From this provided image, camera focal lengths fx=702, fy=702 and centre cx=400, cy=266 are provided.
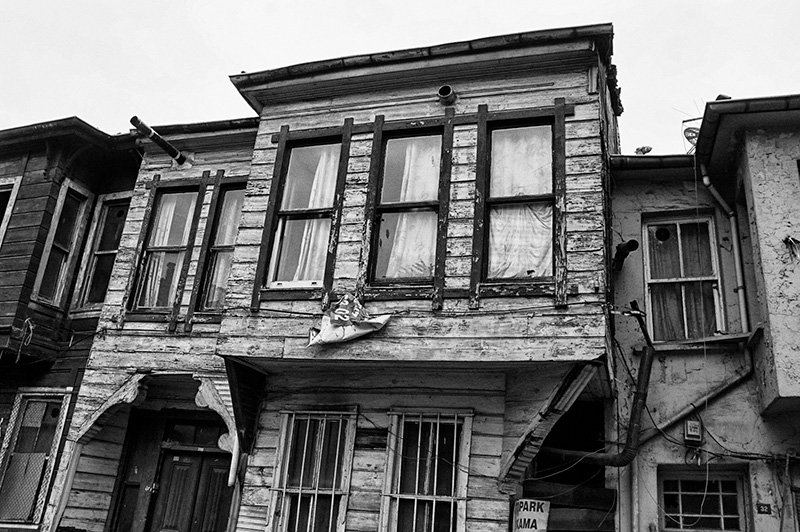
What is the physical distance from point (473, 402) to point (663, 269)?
10.7 feet

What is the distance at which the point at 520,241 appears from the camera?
7609 millimetres

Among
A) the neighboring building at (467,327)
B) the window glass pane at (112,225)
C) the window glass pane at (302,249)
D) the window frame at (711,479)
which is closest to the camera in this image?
the neighboring building at (467,327)

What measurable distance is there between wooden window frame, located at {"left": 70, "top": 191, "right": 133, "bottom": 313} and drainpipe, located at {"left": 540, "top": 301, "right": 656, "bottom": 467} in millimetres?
7447

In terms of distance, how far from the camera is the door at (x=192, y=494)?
9.60m

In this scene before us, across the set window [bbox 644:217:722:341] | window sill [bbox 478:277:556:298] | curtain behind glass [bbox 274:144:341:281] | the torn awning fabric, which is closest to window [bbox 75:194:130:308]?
curtain behind glass [bbox 274:144:341:281]

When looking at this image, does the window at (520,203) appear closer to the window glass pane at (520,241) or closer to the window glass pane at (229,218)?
the window glass pane at (520,241)

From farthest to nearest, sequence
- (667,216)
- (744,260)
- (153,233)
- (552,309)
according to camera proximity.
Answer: (153,233)
(667,216)
(744,260)
(552,309)

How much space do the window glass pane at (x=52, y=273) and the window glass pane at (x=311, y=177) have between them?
4763 mm

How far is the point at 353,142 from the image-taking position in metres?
8.66

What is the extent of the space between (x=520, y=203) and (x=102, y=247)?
7354 mm

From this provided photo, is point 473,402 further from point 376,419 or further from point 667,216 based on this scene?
point 667,216

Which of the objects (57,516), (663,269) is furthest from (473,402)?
(57,516)

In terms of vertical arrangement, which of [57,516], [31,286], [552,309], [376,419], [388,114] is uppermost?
[388,114]

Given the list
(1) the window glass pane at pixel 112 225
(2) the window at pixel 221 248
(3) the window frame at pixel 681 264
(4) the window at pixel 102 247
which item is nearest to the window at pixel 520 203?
(3) the window frame at pixel 681 264
